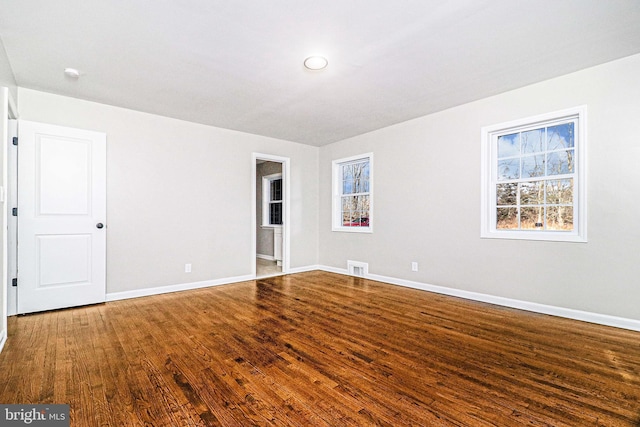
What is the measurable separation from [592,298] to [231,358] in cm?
345

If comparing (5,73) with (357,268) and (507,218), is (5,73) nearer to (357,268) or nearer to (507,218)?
(357,268)

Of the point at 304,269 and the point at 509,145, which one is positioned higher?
the point at 509,145

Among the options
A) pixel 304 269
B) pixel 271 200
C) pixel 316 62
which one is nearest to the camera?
pixel 316 62

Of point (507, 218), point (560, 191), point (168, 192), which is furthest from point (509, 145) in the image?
point (168, 192)

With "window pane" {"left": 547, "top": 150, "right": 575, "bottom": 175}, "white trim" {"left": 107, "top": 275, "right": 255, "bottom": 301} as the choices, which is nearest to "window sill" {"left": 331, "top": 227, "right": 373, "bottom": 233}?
"white trim" {"left": 107, "top": 275, "right": 255, "bottom": 301}

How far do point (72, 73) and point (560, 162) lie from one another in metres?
5.21

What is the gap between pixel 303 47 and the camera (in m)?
2.63

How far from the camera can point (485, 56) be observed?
278 centimetres

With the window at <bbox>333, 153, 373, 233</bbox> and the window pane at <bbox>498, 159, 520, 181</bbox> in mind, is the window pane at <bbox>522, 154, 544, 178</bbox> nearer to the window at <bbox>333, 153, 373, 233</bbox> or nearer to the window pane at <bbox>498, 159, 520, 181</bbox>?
the window pane at <bbox>498, 159, 520, 181</bbox>

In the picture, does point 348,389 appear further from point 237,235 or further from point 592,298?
point 237,235

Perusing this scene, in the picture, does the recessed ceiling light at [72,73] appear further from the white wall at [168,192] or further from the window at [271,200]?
the window at [271,200]

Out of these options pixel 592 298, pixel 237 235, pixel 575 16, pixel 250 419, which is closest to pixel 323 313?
pixel 250 419

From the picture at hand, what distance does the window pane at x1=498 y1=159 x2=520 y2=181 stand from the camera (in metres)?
3.65

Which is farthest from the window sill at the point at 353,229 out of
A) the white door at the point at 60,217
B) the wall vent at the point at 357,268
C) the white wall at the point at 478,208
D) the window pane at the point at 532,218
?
the white door at the point at 60,217
